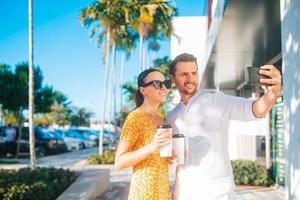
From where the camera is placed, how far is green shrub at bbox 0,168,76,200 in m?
6.16

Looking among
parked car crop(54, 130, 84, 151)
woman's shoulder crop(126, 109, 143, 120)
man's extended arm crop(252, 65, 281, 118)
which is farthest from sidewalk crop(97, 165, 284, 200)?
parked car crop(54, 130, 84, 151)

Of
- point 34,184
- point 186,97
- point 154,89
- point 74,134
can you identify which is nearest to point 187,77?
point 186,97

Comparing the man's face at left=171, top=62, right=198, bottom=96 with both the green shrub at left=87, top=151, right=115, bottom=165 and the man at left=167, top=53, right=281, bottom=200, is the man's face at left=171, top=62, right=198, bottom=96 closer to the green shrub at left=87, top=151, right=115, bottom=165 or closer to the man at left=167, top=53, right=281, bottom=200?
the man at left=167, top=53, right=281, bottom=200

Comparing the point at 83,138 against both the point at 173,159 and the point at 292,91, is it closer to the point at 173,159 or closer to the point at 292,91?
the point at 292,91

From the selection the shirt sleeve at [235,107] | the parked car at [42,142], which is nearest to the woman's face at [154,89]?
the shirt sleeve at [235,107]

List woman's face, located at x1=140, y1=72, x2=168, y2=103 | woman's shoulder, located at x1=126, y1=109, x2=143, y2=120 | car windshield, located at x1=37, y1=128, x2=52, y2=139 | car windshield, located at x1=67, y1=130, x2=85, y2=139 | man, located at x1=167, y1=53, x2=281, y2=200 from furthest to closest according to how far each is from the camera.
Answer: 1. car windshield, located at x1=67, y1=130, x2=85, y2=139
2. car windshield, located at x1=37, y1=128, x2=52, y2=139
3. woman's face, located at x1=140, y1=72, x2=168, y2=103
4. woman's shoulder, located at x1=126, y1=109, x2=143, y2=120
5. man, located at x1=167, y1=53, x2=281, y2=200

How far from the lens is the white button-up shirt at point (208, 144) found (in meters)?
2.55

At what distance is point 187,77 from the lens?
278cm

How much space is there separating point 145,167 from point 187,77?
762 mm

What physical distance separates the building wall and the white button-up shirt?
4.82 feet

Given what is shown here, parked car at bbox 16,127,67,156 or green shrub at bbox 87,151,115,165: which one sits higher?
parked car at bbox 16,127,67,156

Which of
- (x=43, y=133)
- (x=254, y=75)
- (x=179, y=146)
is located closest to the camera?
(x=254, y=75)

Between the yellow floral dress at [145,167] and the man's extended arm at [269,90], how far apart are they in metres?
0.83

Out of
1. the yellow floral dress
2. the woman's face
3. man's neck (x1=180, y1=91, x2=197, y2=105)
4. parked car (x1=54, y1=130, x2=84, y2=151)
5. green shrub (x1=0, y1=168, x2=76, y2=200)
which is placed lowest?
parked car (x1=54, y1=130, x2=84, y2=151)
